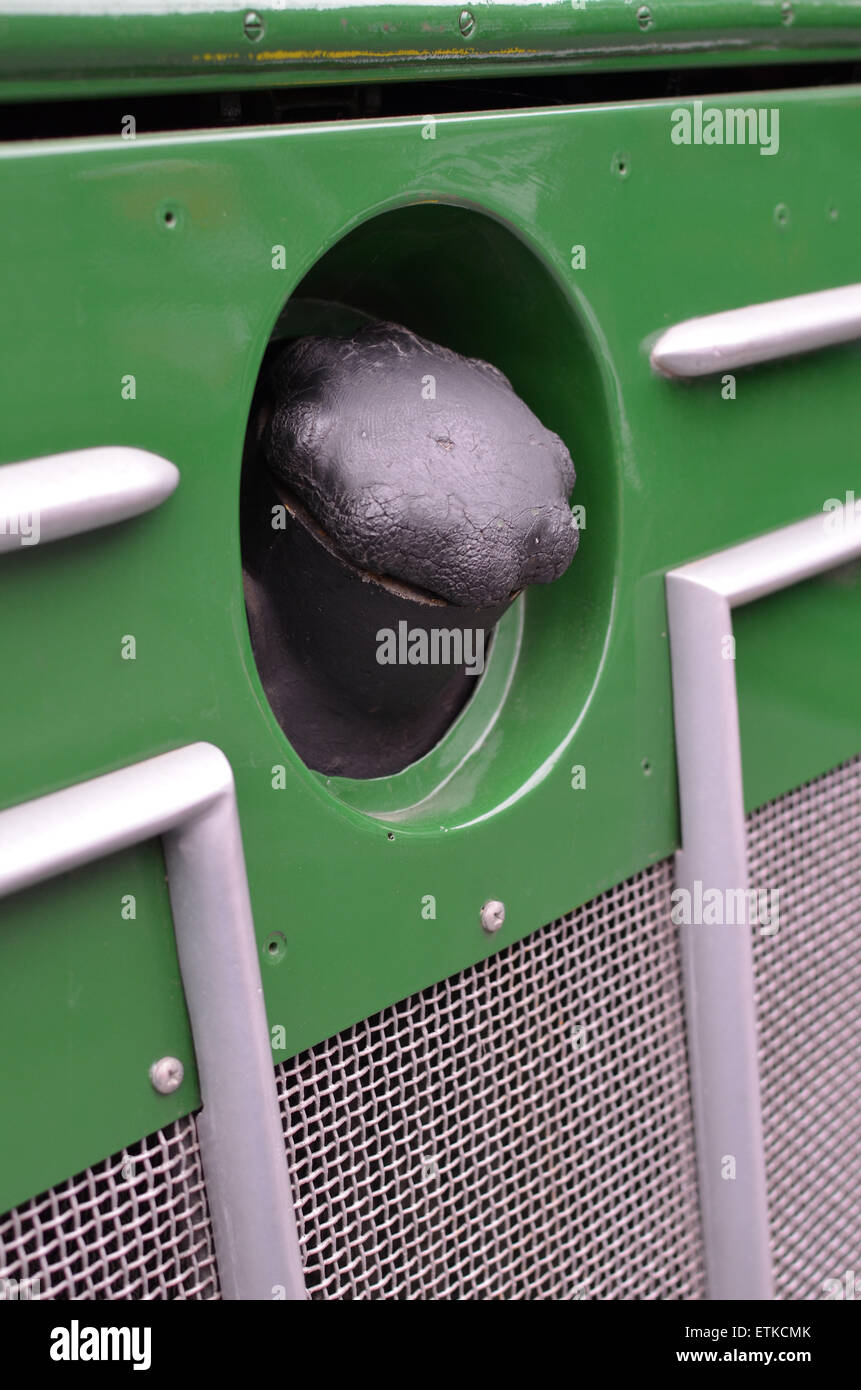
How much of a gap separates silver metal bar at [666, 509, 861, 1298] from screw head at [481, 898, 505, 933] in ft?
0.62

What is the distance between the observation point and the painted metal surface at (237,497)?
0.65 m

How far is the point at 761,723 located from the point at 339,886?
1.32 feet

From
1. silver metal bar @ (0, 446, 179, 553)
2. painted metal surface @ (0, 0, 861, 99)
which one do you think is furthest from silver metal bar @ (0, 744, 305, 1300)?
painted metal surface @ (0, 0, 861, 99)

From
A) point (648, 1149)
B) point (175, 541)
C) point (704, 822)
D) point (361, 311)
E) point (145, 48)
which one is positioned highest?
point (145, 48)

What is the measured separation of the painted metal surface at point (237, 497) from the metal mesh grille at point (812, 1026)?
6 centimetres

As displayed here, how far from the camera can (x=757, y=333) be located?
3.11 ft

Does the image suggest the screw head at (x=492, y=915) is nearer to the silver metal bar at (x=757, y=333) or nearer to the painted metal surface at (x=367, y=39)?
the silver metal bar at (x=757, y=333)

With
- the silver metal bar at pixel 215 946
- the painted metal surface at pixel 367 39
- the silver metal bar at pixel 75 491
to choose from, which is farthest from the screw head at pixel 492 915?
the painted metal surface at pixel 367 39

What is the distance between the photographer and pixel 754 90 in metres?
1.01

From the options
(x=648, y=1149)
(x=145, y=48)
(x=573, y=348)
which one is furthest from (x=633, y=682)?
(x=145, y=48)

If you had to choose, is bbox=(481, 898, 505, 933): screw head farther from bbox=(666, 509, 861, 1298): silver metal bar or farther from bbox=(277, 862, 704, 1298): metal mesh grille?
bbox=(666, 509, 861, 1298): silver metal bar

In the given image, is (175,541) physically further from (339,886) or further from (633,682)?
(633,682)

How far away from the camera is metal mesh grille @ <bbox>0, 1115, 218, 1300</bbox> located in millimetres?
689

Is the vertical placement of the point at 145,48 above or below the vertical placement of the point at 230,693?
above
